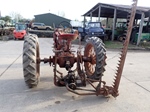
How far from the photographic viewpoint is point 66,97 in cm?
327

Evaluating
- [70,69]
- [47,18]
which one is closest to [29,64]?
[70,69]

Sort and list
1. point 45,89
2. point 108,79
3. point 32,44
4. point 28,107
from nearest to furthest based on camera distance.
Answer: point 28,107
point 32,44
point 45,89
point 108,79

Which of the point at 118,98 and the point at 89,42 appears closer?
the point at 118,98

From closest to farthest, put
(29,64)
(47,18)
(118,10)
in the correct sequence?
(29,64) < (118,10) < (47,18)

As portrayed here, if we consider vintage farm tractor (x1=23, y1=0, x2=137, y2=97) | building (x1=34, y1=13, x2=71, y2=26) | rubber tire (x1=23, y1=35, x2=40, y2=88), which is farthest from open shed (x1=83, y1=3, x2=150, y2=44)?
building (x1=34, y1=13, x2=71, y2=26)

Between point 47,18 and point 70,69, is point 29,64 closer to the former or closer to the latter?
point 70,69

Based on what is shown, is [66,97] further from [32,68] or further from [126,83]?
[126,83]

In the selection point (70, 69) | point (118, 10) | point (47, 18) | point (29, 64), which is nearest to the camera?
point (29, 64)

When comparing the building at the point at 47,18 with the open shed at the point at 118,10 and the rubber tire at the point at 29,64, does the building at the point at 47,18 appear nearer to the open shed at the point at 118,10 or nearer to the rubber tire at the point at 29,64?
the open shed at the point at 118,10

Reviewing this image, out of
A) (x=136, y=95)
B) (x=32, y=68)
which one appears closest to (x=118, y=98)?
(x=136, y=95)

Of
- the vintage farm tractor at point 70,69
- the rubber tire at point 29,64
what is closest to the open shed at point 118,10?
the vintage farm tractor at point 70,69

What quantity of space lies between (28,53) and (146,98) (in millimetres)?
2601

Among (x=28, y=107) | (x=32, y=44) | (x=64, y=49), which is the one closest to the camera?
(x=28, y=107)

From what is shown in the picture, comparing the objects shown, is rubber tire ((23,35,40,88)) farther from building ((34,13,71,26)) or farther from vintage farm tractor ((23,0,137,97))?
building ((34,13,71,26))
